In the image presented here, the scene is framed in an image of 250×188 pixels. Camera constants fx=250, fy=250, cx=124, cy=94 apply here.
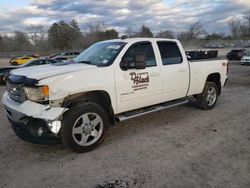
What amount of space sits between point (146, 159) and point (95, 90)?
1.42 meters

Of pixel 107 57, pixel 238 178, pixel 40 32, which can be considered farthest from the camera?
pixel 40 32

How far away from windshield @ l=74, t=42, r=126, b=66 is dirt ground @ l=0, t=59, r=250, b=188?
150cm

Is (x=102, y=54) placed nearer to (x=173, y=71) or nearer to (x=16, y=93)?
(x=173, y=71)

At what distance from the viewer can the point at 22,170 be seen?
371 centimetres

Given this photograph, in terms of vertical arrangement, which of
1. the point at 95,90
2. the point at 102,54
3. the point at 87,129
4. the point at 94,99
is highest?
the point at 102,54

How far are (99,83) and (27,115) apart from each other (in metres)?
1.26

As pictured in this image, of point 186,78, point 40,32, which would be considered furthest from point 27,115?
point 40,32

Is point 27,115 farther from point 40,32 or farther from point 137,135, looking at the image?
point 40,32

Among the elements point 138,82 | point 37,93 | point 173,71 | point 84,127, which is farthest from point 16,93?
point 173,71

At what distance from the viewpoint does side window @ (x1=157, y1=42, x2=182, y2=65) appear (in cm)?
544

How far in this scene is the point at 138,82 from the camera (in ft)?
15.9

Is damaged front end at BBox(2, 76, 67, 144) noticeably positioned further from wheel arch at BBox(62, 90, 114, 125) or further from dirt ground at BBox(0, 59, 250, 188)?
dirt ground at BBox(0, 59, 250, 188)

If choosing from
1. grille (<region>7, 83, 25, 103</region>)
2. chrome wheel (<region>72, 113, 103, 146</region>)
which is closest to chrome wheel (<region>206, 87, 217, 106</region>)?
chrome wheel (<region>72, 113, 103, 146</region>)

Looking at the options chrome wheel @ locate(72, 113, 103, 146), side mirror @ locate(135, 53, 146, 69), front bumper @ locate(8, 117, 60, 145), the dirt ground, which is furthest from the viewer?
side mirror @ locate(135, 53, 146, 69)
